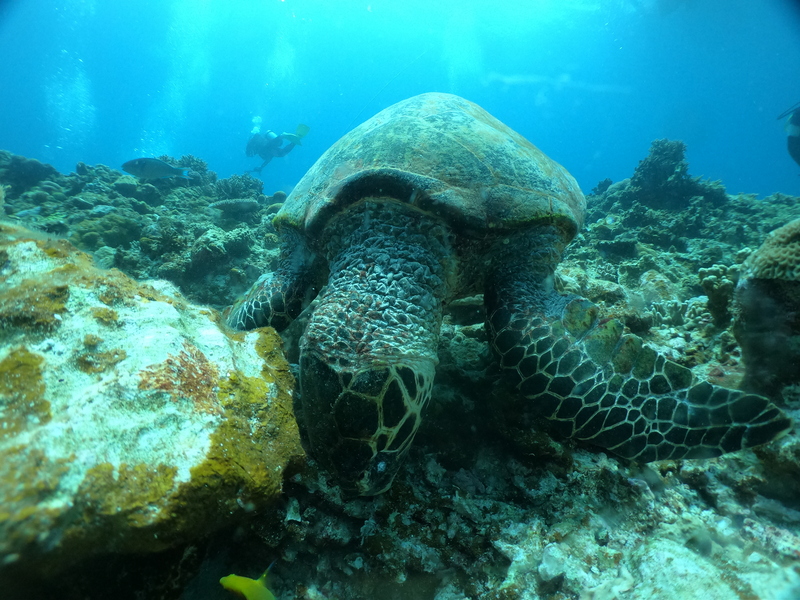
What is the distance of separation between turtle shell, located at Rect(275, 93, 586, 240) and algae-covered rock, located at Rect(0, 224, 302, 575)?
1.73 metres

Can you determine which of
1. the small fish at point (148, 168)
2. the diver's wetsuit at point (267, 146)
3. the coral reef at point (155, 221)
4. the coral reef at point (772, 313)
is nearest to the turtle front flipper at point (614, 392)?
the coral reef at point (772, 313)

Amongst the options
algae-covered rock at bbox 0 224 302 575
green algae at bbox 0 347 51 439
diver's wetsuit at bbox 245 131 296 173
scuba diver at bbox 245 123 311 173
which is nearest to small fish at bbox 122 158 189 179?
algae-covered rock at bbox 0 224 302 575

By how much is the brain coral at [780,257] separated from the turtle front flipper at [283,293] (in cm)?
363

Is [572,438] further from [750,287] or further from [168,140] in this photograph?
[168,140]

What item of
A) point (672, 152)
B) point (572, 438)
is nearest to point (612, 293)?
point (572, 438)

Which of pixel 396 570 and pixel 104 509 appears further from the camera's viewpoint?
pixel 396 570

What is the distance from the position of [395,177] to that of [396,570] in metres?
2.65

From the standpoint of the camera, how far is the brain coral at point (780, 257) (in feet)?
6.69

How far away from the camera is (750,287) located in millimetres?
2258

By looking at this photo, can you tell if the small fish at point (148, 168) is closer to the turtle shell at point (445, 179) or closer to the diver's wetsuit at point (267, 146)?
the turtle shell at point (445, 179)

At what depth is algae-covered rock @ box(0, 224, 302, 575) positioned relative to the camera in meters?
0.97

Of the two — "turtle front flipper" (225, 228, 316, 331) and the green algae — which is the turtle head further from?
"turtle front flipper" (225, 228, 316, 331)

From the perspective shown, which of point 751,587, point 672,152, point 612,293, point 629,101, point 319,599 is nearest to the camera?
point 751,587

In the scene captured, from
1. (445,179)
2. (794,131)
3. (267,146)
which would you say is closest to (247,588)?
(445,179)
